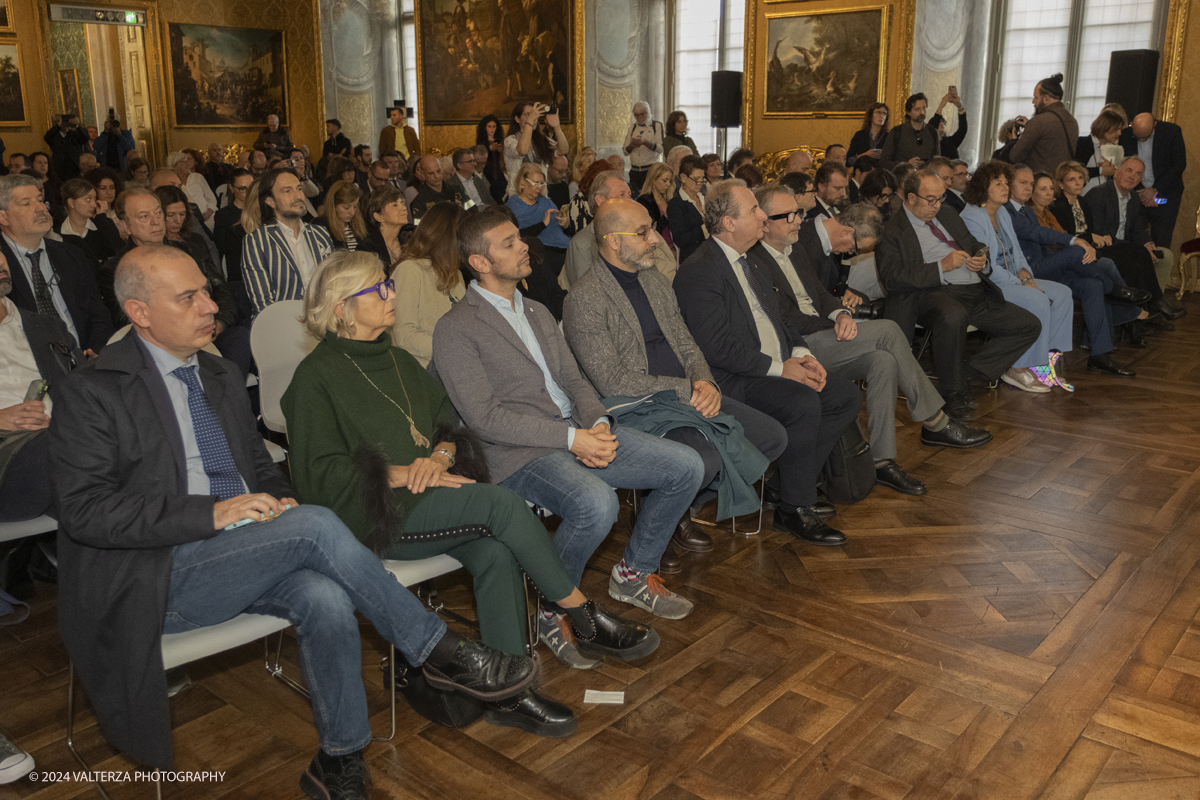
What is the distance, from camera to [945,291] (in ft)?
17.9

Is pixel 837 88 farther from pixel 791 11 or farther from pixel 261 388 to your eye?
pixel 261 388

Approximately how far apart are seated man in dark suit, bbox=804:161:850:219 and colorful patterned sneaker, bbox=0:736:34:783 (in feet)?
17.9

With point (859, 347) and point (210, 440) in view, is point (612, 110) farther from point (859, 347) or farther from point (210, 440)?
point (210, 440)

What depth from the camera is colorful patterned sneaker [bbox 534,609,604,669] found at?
284cm

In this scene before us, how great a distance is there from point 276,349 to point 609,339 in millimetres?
1236

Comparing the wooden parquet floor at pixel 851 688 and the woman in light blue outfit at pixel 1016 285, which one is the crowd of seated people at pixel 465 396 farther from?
the wooden parquet floor at pixel 851 688

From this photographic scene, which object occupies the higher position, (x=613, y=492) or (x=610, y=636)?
(x=613, y=492)

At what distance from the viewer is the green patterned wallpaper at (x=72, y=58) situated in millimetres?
13820

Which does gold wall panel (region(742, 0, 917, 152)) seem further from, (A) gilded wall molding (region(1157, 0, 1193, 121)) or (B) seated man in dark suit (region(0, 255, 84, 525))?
(B) seated man in dark suit (region(0, 255, 84, 525))

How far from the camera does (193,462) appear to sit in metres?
2.29

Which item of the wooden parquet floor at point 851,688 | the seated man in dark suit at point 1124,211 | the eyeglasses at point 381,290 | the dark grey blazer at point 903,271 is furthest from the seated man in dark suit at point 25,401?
the seated man in dark suit at point 1124,211

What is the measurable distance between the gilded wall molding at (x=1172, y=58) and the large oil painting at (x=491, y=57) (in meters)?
7.86

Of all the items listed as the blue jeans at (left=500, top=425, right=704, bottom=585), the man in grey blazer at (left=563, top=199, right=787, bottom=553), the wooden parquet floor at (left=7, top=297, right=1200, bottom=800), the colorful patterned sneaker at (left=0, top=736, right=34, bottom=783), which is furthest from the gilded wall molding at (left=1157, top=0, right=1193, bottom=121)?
the colorful patterned sneaker at (left=0, top=736, right=34, bottom=783)

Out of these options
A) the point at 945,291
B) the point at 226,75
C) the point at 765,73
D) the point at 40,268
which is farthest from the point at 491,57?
the point at 40,268
